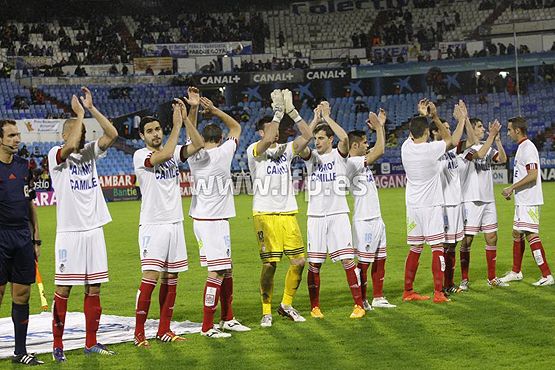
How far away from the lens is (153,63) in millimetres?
51938

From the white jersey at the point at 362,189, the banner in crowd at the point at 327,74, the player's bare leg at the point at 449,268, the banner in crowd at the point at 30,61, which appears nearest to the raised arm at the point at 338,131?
the white jersey at the point at 362,189

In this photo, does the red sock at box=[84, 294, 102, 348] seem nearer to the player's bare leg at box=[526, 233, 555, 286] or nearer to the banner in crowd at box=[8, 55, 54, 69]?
the player's bare leg at box=[526, 233, 555, 286]

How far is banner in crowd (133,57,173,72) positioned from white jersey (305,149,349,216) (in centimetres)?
Answer: 4182

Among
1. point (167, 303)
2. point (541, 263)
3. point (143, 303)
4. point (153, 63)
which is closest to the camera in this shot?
point (143, 303)

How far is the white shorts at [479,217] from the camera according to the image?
12961 mm

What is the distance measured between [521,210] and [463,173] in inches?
40.9

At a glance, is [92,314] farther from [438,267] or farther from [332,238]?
[438,267]

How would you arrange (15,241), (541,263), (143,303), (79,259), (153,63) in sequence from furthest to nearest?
(153,63), (541,263), (143,303), (79,259), (15,241)

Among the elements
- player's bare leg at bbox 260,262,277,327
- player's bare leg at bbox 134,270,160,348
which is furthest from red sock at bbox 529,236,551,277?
player's bare leg at bbox 134,270,160,348

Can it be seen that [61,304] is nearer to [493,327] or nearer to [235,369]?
[235,369]

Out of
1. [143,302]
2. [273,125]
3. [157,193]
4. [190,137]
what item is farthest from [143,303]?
[273,125]

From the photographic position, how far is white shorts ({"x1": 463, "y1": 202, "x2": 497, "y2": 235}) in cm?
1296

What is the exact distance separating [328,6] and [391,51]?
837 cm

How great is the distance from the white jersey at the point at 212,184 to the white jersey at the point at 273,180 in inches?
23.0
